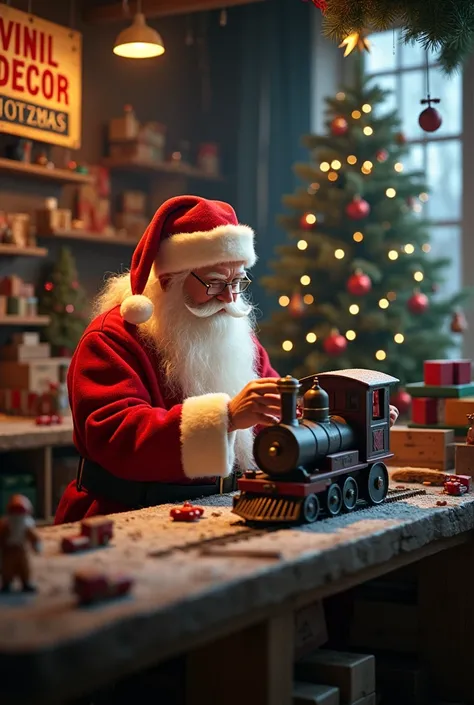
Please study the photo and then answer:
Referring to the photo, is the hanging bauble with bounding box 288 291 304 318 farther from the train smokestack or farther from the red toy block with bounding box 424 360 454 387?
the train smokestack

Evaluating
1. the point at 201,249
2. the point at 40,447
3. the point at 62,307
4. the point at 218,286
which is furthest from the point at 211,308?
the point at 62,307

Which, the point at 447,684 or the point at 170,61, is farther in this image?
the point at 170,61

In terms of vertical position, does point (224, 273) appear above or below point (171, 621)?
above

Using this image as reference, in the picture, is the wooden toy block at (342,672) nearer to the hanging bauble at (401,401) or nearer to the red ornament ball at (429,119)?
the red ornament ball at (429,119)

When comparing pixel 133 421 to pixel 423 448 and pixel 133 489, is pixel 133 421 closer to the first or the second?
pixel 133 489

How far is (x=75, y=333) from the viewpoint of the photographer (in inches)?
233

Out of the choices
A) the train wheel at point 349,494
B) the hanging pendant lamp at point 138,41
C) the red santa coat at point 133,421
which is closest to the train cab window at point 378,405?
the train wheel at point 349,494

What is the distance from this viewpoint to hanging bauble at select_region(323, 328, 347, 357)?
564 cm

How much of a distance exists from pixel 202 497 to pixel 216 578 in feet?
3.15

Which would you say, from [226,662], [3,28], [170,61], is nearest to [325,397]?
[226,662]

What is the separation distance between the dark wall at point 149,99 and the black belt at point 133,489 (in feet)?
10.7

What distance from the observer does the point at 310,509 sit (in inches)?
83.7

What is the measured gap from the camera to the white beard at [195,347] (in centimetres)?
269

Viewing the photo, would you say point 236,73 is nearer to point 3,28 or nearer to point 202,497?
point 3,28
